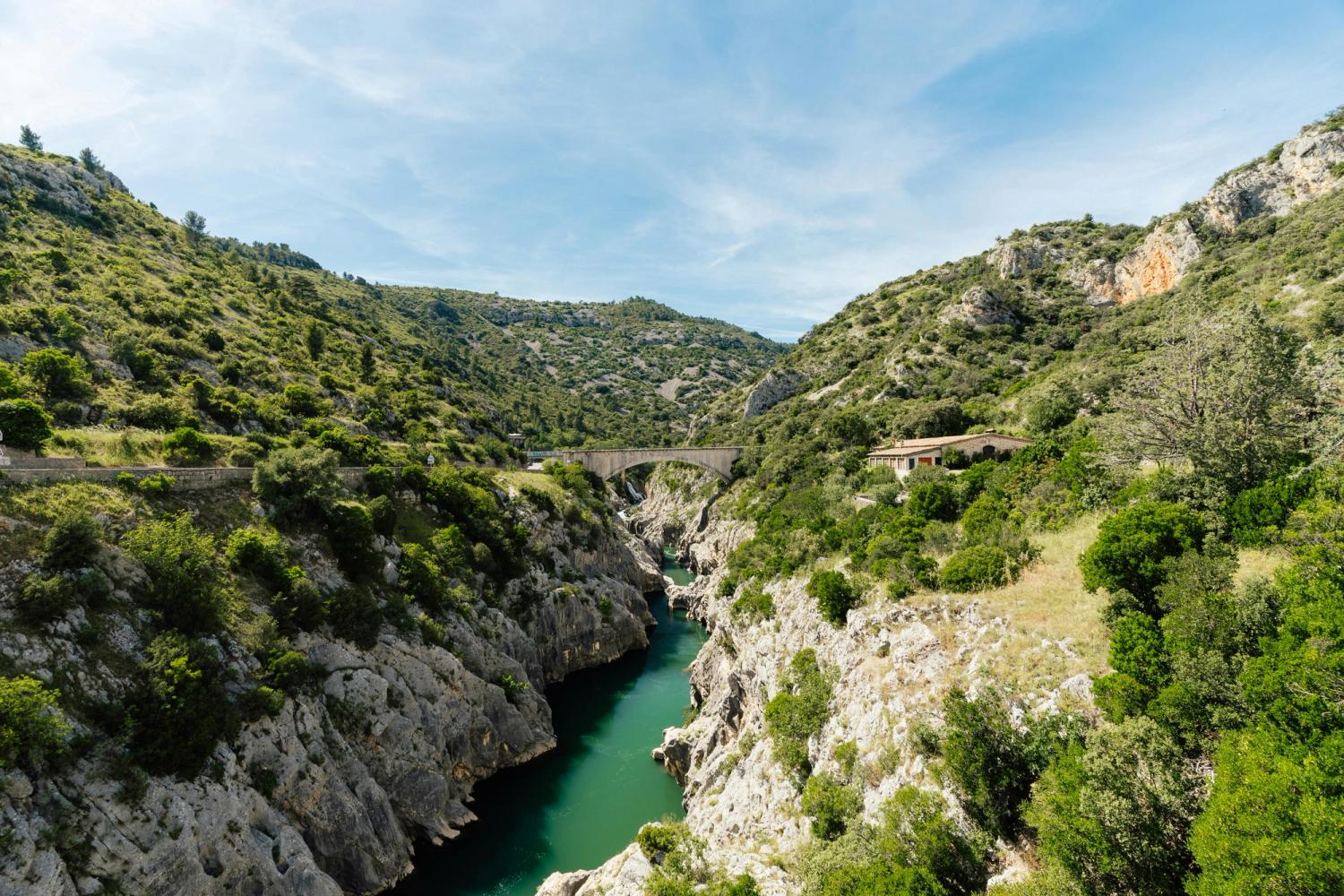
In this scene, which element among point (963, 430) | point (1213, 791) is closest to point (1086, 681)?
point (1213, 791)

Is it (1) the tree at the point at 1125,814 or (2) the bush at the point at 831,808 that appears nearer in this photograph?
(1) the tree at the point at 1125,814

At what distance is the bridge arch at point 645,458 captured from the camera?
73.5m

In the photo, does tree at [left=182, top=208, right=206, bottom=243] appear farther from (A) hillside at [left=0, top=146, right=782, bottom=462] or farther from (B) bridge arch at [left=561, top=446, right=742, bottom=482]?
(B) bridge arch at [left=561, top=446, right=742, bottom=482]

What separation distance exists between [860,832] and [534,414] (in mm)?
116719

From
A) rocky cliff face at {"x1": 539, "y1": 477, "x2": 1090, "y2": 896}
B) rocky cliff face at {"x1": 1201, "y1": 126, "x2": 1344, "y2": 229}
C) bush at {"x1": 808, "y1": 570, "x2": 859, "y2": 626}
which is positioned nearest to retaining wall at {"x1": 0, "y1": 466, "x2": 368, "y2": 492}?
rocky cliff face at {"x1": 539, "y1": 477, "x2": 1090, "y2": 896}

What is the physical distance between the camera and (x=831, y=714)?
20906 millimetres

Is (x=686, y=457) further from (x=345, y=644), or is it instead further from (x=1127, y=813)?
(x=1127, y=813)

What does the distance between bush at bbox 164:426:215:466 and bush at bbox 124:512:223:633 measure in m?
7.89

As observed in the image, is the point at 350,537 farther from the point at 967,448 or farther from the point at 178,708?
the point at 967,448

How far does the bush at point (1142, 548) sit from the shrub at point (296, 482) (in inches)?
1415

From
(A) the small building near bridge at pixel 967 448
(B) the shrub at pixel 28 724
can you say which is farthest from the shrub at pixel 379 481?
(A) the small building near bridge at pixel 967 448

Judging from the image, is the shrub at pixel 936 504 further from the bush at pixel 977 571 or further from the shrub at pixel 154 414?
the shrub at pixel 154 414

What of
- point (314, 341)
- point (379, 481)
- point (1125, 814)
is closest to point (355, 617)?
point (379, 481)

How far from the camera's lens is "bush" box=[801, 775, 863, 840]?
53.8ft
